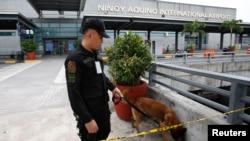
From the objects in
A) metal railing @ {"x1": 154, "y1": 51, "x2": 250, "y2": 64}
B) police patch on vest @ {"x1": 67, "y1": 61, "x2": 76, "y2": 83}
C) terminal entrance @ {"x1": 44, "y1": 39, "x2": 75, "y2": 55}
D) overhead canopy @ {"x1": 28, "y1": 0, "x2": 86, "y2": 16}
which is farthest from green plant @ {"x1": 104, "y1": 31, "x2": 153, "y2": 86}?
terminal entrance @ {"x1": 44, "y1": 39, "x2": 75, "y2": 55}

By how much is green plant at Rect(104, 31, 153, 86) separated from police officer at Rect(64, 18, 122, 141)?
Result: 1.50 meters

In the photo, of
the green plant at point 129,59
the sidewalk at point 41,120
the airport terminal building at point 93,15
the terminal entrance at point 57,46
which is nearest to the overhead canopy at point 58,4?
the airport terminal building at point 93,15

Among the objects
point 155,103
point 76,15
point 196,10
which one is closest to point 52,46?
point 76,15

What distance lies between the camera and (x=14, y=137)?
3.05m

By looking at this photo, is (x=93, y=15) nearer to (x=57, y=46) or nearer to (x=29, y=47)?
(x=29, y=47)

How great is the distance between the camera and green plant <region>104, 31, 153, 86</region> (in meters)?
3.47

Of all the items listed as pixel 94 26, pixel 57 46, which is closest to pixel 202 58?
pixel 94 26

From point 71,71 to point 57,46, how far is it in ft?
87.7

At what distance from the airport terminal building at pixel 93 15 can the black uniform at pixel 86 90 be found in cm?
1065

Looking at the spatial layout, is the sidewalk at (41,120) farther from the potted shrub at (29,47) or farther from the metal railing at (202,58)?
the potted shrub at (29,47)

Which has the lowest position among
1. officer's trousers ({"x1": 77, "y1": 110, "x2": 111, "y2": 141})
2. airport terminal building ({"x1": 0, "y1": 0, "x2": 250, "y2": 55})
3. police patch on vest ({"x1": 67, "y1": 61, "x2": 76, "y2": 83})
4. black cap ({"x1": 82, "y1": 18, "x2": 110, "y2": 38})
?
officer's trousers ({"x1": 77, "y1": 110, "x2": 111, "y2": 141})

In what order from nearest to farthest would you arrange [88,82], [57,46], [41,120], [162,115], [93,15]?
1. [88,82]
2. [162,115]
3. [41,120]
4. [93,15]
5. [57,46]

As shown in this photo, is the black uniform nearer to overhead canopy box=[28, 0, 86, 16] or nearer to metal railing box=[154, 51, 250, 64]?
metal railing box=[154, 51, 250, 64]

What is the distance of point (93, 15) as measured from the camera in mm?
17250
